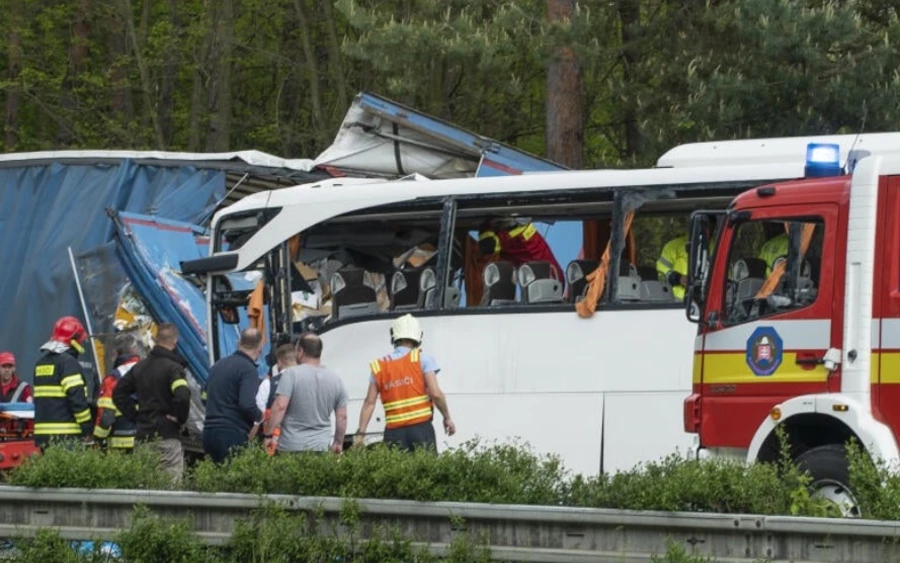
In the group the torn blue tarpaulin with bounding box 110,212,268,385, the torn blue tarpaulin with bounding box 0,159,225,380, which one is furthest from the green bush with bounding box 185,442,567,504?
the torn blue tarpaulin with bounding box 0,159,225,380

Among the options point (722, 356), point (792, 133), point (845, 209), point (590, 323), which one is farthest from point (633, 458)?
point (792, 133)

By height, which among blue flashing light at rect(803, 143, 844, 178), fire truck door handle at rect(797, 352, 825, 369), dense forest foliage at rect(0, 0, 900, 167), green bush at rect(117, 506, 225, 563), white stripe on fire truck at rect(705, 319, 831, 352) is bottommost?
green bush at rect(117, 506, 225, 563)

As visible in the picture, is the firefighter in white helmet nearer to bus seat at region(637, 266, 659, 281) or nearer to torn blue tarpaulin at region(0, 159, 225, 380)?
bus seat at region(637, 266, 659, 281)

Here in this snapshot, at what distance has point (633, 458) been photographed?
1352 cm

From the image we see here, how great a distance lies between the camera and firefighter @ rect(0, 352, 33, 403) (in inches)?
696

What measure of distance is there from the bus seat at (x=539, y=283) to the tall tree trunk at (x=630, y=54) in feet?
30.1

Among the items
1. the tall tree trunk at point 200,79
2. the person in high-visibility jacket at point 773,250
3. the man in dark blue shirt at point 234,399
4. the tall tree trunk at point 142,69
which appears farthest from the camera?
the tall tree trunk at point 200,79

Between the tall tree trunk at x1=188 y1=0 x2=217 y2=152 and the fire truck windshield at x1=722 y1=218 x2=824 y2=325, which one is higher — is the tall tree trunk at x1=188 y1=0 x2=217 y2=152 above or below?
above

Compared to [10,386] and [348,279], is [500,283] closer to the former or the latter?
[348,279]

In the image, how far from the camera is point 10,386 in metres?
17.9

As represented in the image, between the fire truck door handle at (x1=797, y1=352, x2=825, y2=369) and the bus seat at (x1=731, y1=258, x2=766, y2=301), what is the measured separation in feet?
2.01

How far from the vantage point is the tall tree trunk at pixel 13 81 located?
1337 inches

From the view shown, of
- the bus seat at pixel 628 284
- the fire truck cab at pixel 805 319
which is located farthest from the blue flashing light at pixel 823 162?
the bus seat at pixel 628 284

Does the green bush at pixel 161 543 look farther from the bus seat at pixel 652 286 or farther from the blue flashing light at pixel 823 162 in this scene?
the bus seat at pixel 652 286
